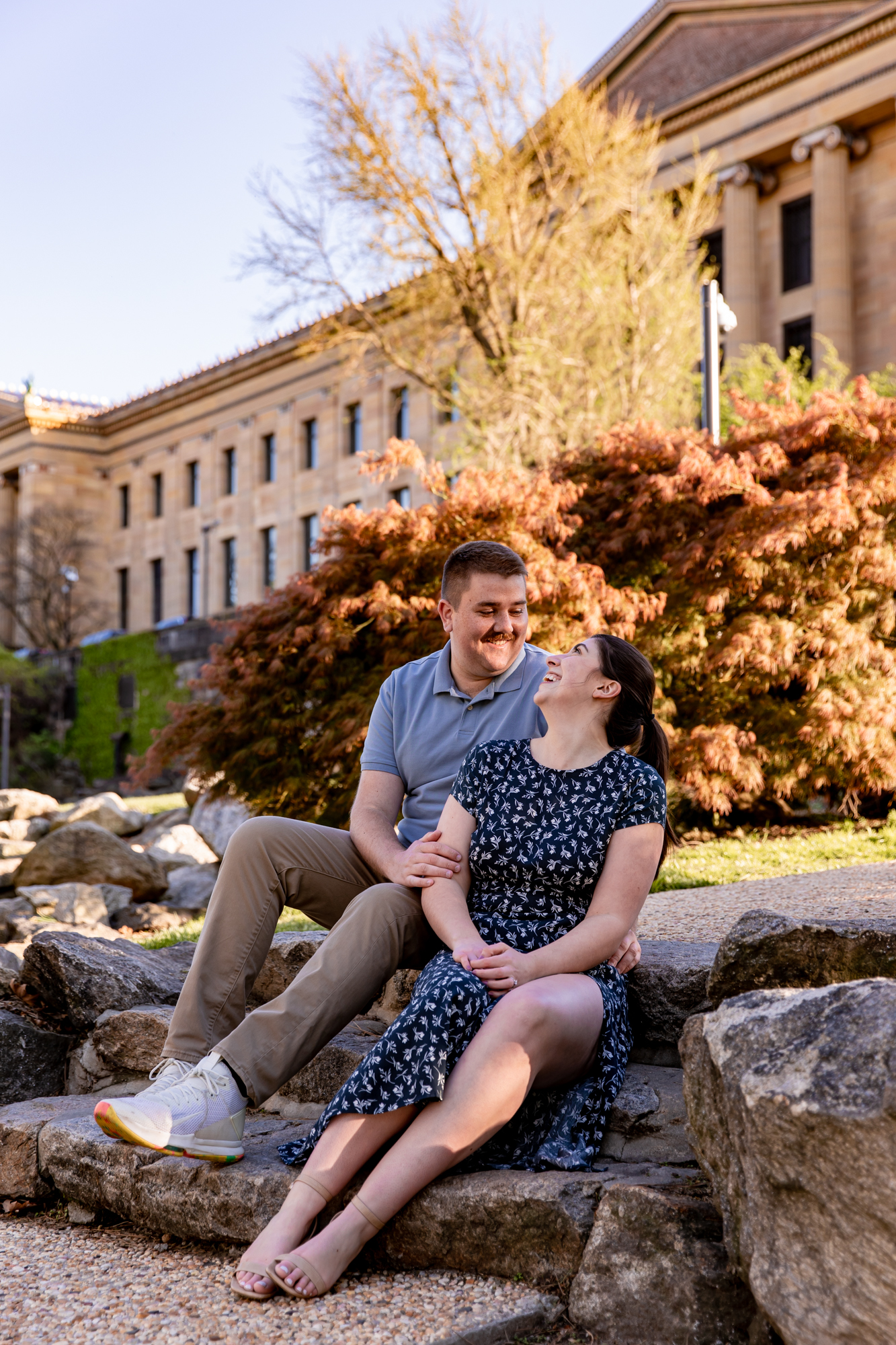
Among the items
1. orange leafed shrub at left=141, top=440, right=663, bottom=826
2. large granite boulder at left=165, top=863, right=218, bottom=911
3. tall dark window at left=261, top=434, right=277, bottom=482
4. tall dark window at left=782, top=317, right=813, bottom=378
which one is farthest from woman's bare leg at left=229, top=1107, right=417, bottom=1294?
tall dark window at left=261, top=434, right=277, bottom=482

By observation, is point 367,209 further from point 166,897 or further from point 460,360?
point 166,897

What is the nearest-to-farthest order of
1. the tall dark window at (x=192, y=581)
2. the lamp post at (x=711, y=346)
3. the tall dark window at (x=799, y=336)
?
the lamp post at (x=711, y=346) < the tall dark window at (x=799, y=336) < the tall dark window at (x=192, y=581)

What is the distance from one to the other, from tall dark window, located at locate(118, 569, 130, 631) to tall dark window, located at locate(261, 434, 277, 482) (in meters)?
10.5

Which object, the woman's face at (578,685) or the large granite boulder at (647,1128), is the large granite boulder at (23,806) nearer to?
the woman's face at (578,685)

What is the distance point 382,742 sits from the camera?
4.33 meters

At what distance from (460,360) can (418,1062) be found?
65.6ft

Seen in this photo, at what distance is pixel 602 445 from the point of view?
1038cm

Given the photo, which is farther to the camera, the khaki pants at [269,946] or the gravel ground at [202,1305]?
the khaki pants at [269,946]

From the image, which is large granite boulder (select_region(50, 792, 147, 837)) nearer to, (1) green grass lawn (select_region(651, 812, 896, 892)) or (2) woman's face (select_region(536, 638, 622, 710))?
(1) green grass lawn (select_region(651, 812, 896, 892))

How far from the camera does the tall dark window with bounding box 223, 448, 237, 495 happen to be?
50.9m

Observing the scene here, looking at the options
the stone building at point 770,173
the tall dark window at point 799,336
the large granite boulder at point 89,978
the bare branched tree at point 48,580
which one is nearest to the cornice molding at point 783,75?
the stone building at point 770,173

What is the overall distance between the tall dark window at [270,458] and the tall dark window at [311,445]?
6.06ft

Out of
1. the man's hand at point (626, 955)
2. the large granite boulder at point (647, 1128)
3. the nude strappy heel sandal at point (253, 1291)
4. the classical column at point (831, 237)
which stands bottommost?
the nude strappy heel sandal at point (253, 1291)

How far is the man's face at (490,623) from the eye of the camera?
4.23m
